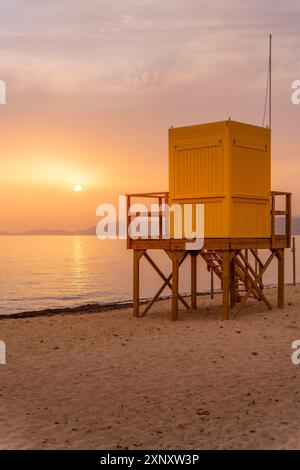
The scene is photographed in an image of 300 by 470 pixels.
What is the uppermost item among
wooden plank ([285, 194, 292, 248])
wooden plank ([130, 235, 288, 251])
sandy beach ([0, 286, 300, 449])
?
wooden plank ([285, 194, 292, 248])

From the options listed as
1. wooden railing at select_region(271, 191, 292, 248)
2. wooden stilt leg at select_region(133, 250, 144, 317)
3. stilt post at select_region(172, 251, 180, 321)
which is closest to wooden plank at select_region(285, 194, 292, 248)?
wooden railing at select_region(271, 191, 292, 248)

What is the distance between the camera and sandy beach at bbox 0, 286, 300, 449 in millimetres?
9875

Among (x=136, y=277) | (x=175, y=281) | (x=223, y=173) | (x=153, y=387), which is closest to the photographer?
(x=153, y=387)

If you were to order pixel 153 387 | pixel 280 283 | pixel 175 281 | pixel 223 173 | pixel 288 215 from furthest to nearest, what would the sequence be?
pixel 280 283 < pixel 288 215 < pixel 175 281 < pixel 223 173 < pixel 153 387

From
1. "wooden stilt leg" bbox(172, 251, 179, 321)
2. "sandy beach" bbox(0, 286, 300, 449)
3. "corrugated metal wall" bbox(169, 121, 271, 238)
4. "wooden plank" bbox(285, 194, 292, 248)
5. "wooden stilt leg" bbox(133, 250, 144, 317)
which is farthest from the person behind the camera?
"wooden plank" bbox(285, 194, 292, 248)

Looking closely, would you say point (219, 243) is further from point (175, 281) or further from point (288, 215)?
point (288, 215)

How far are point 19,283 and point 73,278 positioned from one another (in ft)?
32.8

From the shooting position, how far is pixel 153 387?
1252 centimetres

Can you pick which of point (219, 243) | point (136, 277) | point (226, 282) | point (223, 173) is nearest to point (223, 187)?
point (223, 173)

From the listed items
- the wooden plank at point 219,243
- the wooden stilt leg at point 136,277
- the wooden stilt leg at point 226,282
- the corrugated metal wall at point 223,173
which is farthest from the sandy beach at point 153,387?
the corrugated metal wall at point 223,173

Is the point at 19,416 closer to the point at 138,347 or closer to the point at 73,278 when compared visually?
the point at 138,347

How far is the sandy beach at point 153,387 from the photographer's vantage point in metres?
9.88

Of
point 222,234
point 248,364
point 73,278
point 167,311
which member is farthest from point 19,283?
point 248,364

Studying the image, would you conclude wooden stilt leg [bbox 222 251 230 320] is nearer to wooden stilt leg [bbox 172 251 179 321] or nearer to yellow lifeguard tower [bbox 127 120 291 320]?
yellow lifeguard tower [bbox 127 120 291 320]
